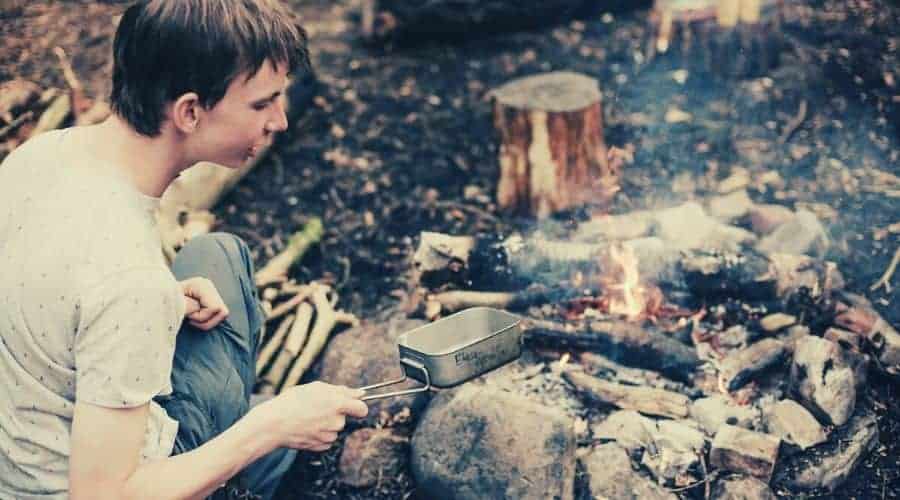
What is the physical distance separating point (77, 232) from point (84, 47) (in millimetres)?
6413

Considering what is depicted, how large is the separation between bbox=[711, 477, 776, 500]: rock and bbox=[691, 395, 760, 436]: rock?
28cm

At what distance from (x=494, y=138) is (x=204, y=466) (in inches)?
174

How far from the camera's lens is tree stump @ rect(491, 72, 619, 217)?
508 centimetres

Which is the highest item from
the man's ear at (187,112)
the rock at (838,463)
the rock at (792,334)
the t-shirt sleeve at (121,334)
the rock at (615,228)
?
the man's ear at (187,112)

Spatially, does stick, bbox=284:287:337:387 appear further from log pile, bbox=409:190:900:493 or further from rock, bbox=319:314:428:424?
log pile, bbox=409:190:900:493

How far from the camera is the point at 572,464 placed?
326 centimetres

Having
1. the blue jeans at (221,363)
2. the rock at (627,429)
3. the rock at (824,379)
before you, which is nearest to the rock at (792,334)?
the rock at (824,379)

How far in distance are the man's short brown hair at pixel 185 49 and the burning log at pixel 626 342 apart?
2.04 m

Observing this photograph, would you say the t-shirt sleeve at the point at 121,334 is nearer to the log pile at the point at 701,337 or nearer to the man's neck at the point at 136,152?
the man's neck at the point at 136,152

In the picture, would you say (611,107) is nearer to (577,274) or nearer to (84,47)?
(577,274)

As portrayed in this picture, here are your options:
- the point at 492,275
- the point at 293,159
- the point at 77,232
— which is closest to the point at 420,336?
the point at 492,275

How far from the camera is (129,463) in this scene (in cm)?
229

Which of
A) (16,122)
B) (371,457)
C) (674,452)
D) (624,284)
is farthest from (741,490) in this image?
(16,122)

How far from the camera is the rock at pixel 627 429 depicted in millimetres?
3430
